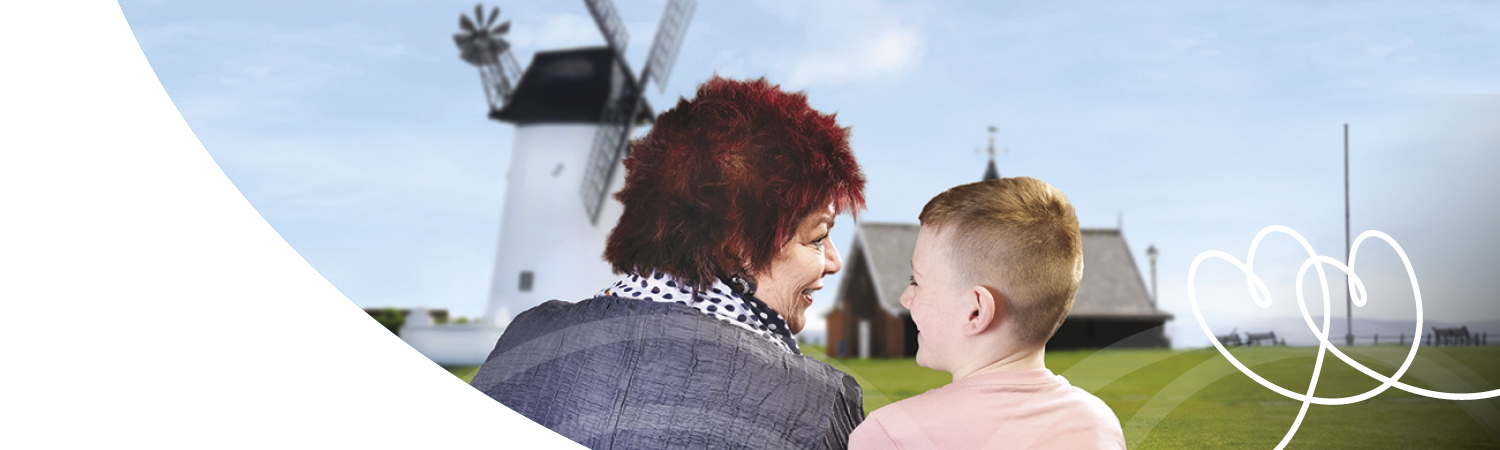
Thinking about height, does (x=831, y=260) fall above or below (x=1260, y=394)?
above

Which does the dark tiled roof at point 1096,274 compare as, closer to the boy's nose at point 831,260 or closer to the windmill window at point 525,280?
the boy's nose at point 831,260

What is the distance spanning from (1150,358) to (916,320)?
0.31 m

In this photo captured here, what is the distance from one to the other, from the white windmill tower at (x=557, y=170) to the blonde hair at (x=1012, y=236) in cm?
37

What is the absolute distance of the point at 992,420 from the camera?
0.57 m

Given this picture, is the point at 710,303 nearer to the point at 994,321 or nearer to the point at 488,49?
the point at 994,321

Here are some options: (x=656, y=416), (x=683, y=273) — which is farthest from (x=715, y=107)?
(x=656, y=416)

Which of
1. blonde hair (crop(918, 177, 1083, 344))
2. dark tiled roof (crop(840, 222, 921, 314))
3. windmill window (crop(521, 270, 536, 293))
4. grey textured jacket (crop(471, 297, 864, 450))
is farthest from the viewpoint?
windmill window (crop(521, 270, 536, 293))

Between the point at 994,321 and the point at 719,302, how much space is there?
8.6 inches

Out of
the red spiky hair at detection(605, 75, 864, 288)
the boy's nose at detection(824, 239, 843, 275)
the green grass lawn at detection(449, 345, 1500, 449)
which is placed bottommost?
the green grass lawn at detection(449, 345, 1500, 449)

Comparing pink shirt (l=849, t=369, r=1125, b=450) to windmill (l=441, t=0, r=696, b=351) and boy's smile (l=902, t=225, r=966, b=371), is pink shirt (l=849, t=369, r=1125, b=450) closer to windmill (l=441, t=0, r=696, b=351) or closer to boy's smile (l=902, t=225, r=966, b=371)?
boy's smile (l=902, t=225, r=966, b=371)

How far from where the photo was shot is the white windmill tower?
1.17 metres

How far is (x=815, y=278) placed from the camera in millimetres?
738

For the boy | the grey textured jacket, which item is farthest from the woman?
the boy

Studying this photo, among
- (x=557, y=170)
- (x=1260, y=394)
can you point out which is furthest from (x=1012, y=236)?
(x=557, y=170)
